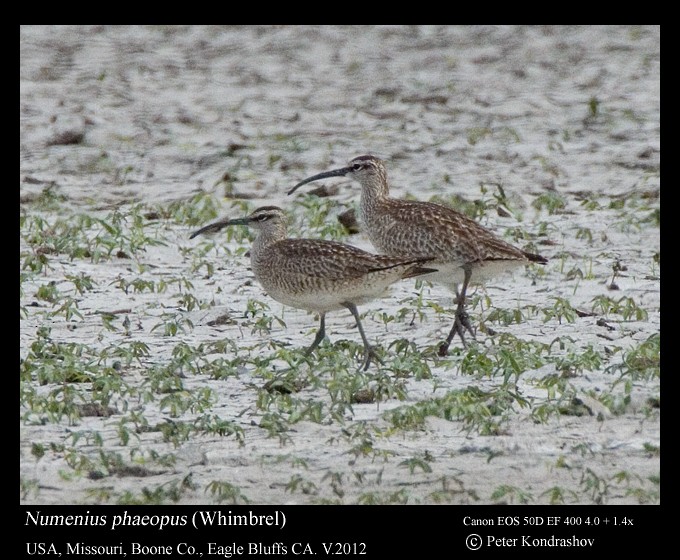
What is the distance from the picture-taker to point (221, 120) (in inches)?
678

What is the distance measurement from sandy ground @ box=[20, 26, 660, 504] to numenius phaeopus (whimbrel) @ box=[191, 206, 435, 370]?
1.49ft

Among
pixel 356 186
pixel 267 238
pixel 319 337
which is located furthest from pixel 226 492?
pixel 356 186

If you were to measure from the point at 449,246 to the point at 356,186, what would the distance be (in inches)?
170

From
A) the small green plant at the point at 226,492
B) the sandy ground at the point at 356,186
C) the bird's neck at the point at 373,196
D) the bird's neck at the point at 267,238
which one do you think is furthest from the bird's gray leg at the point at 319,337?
the small green plant at the point at 226,492

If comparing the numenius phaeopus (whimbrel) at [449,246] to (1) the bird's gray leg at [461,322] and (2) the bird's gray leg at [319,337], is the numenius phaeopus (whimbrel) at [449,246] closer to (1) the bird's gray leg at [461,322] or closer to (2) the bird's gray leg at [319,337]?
(1) the bird's gray leg at [461,322]

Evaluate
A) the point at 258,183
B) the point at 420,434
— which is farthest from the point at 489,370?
the point at 258,183

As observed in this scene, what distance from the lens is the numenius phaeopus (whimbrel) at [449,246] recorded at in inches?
405

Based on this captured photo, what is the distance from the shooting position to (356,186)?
47.7 ft

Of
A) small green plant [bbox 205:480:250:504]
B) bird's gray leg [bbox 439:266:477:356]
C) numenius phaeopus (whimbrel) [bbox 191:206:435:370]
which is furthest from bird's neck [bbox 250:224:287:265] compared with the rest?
small green plant [bbox 205:480:250:504]

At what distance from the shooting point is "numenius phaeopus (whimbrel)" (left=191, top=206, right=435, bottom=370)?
9742 mm

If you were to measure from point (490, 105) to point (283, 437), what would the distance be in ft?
34.2

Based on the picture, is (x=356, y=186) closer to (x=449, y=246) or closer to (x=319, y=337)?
(x=449, y=246)

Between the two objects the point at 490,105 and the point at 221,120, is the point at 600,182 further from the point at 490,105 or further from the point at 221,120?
the point at 221,120

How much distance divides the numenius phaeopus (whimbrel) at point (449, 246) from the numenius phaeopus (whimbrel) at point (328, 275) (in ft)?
1.34
